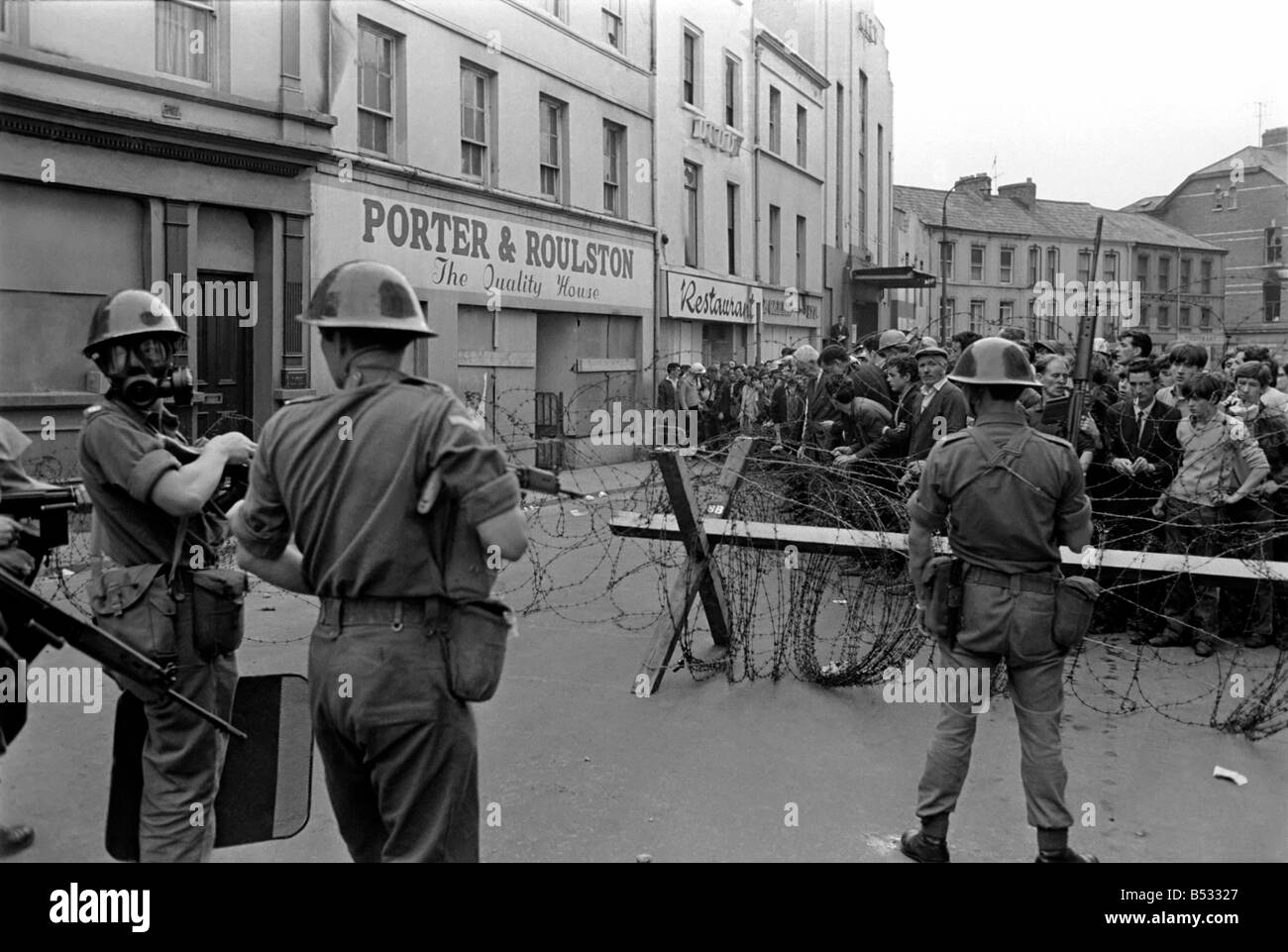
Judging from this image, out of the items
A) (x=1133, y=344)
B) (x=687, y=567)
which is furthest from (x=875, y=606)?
(x=1133, y=344)

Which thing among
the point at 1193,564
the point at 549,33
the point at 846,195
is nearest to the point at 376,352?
the point at 1193,564

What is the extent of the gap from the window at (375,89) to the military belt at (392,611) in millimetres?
13732

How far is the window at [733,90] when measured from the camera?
27078mm

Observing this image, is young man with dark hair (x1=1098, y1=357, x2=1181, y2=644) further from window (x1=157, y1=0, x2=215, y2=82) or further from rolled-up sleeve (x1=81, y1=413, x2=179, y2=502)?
window (x1=157, y1=0, x2=215, y2=82)

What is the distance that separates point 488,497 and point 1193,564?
4.58m

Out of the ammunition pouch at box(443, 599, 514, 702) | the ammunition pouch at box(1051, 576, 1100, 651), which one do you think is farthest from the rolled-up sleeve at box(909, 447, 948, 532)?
the ammunition pouch at box(443, 599, 514, 702)

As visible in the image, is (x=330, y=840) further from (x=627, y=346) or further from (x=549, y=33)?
(x=627, y=346)

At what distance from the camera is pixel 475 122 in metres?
18.0

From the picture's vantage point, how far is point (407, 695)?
291 cm

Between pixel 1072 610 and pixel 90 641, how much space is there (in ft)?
11.4

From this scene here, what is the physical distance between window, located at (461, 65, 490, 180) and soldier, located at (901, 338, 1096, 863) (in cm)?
1461

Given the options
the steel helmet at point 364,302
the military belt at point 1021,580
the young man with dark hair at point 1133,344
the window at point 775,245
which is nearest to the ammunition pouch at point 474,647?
the steel helmet at point 364,302

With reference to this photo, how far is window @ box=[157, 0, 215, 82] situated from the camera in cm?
1266
